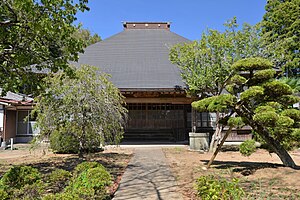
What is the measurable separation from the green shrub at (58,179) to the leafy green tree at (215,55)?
7272 mm

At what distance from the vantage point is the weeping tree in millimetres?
6117

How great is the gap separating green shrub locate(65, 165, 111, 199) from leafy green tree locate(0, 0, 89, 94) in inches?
103

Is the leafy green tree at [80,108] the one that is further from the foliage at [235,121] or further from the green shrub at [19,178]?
the foliage at [235,121]

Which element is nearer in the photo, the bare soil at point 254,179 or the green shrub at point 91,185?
the green shrub at point 91,185

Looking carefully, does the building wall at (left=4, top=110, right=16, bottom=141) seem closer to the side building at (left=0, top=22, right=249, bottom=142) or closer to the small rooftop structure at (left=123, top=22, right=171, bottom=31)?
the side building at (left=0, top=22, right=249, bottom=142)

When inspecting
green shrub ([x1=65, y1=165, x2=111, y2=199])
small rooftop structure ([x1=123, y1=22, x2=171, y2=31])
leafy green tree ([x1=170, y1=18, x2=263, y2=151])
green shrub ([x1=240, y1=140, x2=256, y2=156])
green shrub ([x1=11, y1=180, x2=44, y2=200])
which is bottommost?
green shrub ([x1=11, y1=180, x2=44, y2=200])

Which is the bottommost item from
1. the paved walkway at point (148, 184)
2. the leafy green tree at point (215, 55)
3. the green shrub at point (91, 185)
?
the paved walkway at point (148, 184)

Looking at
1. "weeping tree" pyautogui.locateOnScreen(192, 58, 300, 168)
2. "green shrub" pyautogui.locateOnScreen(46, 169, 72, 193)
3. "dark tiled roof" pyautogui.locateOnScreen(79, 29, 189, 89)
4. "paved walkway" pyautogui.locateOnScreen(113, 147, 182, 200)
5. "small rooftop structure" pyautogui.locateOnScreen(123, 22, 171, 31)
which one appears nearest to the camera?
"paved walkway" pyautogui.locateOnScreen(113, 147, 182, 200)

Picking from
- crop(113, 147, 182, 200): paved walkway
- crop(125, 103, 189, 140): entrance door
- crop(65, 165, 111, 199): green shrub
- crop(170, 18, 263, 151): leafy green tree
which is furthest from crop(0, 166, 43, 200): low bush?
crop(125, 103, 189, 140): entrance door

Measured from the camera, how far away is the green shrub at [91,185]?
3621 mm

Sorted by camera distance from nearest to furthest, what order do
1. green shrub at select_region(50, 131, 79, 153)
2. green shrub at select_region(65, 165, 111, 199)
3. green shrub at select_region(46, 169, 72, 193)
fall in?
green shrub at select_region(65, 165, 111, 199) < green shrub at select_region(46, 169, 72, 193) < green shrub at select_region(50, 131, 79, 153)

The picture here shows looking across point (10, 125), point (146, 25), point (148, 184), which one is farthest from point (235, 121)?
point (146, 25)

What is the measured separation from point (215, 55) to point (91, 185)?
8759 millimetres

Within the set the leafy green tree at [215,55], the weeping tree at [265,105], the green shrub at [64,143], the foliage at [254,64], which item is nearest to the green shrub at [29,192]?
the weeping tree at [265,105]
